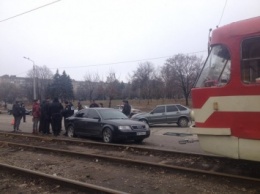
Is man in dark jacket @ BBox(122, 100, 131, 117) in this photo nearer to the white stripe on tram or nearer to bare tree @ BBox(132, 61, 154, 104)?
the white stripe on tram

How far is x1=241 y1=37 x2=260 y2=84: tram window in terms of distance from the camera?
6.59 m

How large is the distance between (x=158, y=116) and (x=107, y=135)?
9.21 metres

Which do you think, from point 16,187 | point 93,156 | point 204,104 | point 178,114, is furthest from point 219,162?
point 178,114

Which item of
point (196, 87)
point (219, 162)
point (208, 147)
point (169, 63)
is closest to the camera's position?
point (208, 147)

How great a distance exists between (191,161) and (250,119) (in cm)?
321

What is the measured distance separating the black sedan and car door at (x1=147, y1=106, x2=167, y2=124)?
24.7 feet

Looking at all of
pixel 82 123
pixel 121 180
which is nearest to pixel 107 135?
pixel 82 123

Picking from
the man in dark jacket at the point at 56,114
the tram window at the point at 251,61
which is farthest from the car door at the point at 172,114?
the tram window at the point at 251,61

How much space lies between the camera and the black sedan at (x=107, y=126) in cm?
1334

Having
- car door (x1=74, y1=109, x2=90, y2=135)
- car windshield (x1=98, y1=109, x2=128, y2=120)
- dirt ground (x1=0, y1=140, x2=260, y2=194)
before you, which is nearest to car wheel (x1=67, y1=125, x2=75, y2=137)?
car door (x1=74, y1=109, x2=90, y2=135)

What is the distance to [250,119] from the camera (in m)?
6.65

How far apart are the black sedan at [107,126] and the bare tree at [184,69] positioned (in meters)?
58.8

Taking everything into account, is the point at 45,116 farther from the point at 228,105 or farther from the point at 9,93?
the point at 9,93

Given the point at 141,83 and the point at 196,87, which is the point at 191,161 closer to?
the point at 196,87
